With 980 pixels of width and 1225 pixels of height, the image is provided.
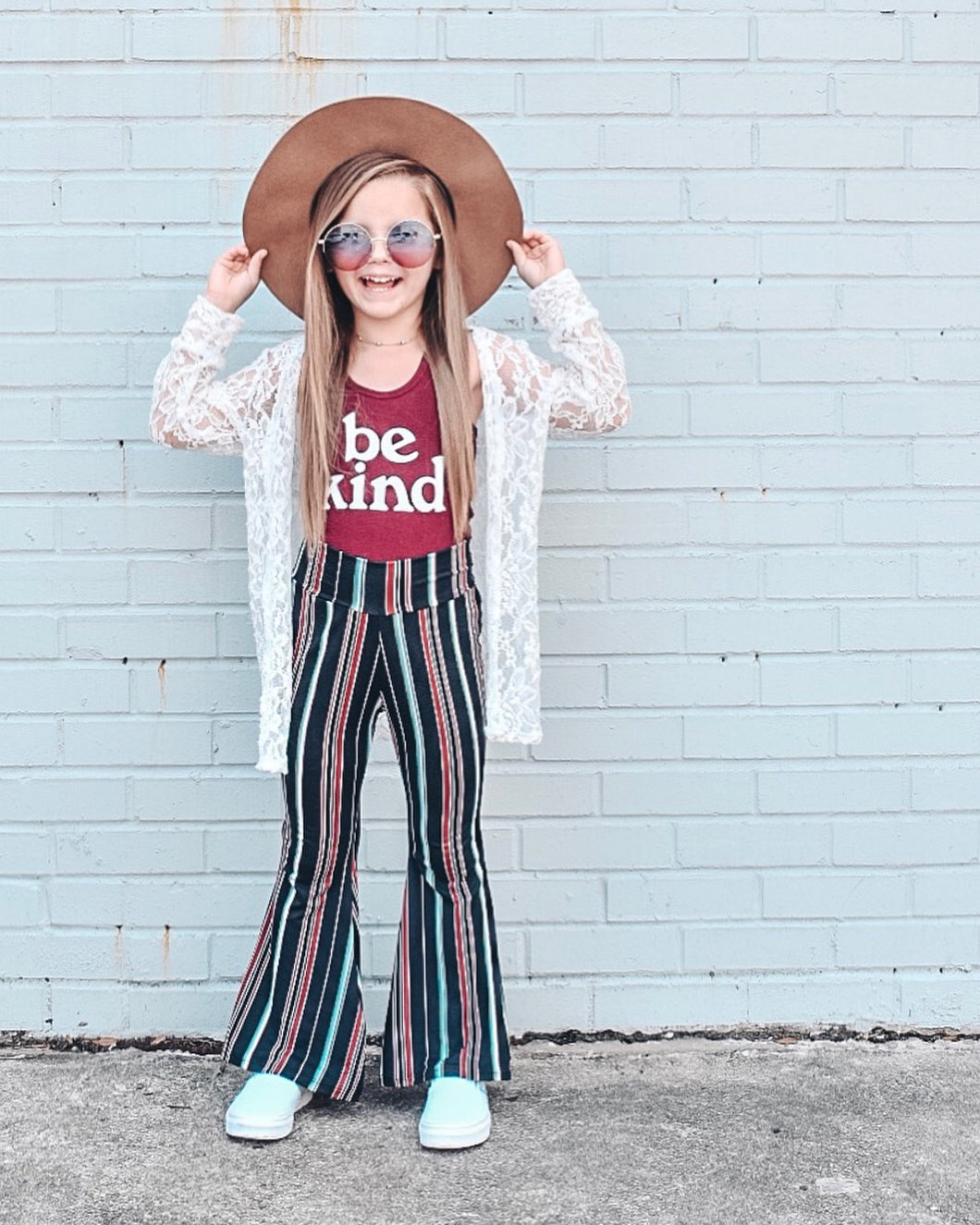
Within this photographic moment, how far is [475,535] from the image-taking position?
8.85 feet

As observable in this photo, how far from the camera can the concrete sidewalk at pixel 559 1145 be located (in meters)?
2.41

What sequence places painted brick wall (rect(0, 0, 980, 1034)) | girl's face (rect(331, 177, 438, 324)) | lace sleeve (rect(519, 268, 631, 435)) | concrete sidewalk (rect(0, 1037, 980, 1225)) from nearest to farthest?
concrete sidewalk (rect(0, 1037, 980, 1225))
girl's face (rect(331, 177, 438, 324))
lace sleeve (rect(519, 268, 631, 435))
painted brick wall (rect(0, 0, 980, 1034))

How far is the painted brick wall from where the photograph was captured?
3004mm

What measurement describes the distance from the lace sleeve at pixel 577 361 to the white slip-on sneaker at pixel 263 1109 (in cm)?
135

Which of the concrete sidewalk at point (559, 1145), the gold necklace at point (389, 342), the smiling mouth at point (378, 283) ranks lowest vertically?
the concrete sidewalk at point (559, 1145)

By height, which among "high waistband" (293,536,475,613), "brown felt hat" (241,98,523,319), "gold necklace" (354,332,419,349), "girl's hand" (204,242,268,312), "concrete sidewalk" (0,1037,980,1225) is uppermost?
"brown felt hat" (241,98,523,319)

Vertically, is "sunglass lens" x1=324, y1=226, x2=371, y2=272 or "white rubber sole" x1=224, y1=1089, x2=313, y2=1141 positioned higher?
"sunglass lens" x1=324, y1=226, x2=371, y2=272

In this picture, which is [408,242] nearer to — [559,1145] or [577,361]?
[577,361]

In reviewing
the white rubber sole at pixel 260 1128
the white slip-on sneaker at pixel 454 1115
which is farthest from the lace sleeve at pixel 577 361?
the white rubber sole at pixel 260 1128

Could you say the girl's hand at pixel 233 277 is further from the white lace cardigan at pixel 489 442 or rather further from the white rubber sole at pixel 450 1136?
the white rubber sole at pixel 450 1136

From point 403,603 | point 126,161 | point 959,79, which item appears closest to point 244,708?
point 403,603

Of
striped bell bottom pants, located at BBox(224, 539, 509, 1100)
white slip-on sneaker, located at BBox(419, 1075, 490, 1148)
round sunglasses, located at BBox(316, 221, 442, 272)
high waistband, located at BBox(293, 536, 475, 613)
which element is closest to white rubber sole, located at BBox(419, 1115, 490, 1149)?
white slip-on sneaker, located at BBox(419, 1075, 490, 1148)

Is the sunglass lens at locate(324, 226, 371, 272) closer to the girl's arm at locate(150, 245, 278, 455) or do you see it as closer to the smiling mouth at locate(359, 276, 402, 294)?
the smiling mouth at locate(359, 276, 402, 294)

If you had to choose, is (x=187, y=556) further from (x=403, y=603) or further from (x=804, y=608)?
(x=804, y=608)
